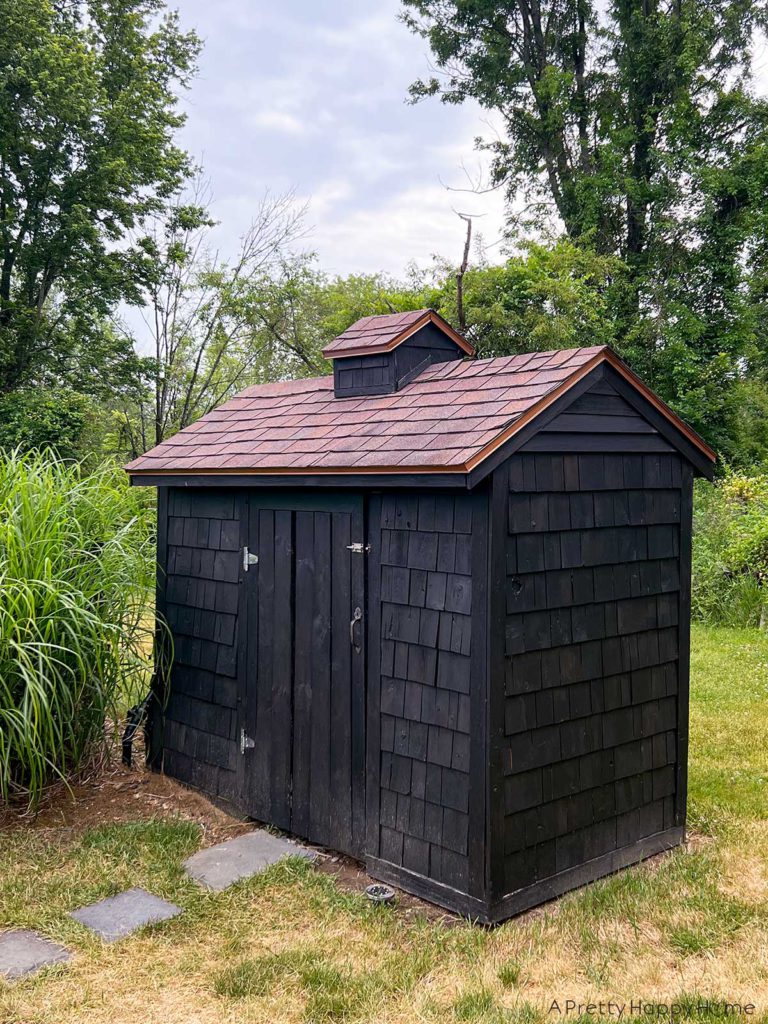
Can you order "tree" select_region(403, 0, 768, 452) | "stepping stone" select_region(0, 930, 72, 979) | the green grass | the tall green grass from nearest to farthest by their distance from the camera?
"stepping stone" select_region(0, 930, 72, 979) < the tall green grass < the green grass < "tree" select_region(403, 0, 768, 452)

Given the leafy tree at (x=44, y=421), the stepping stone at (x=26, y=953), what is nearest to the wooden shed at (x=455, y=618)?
the stepping stone at (x=26, y=953)

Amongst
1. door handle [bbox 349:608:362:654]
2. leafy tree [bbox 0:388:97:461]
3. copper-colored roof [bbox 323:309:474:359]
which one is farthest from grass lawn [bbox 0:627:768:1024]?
leafy tree [bbox 0:388:97:461]

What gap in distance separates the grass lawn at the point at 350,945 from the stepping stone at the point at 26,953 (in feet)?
0.17

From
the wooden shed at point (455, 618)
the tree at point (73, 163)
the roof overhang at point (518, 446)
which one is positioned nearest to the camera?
the roof overhang at point (518, 446)

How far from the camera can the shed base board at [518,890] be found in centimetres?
320

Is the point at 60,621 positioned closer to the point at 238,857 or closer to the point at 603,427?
the point at 238,857

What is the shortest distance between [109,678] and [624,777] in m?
2.61

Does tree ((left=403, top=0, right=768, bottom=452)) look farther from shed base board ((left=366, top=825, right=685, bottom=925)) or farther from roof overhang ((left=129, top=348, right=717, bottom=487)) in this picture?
shed base board ((left=366, top=825, right=685, bottom=925))

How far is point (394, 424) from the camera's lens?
12.6ft

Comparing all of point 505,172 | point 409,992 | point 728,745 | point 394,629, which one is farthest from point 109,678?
point 505,172

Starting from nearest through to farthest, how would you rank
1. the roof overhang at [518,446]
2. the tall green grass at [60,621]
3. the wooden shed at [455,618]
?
the roof overhang at [518,446]
the wooden shed at [455,618]
the tall green grass at [60,621]

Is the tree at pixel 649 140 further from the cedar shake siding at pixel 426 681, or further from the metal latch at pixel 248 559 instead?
the cedar shake siding at pixel 426 681

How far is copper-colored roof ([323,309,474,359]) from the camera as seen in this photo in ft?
14.1

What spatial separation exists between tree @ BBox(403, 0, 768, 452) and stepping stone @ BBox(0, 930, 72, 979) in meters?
15.8
